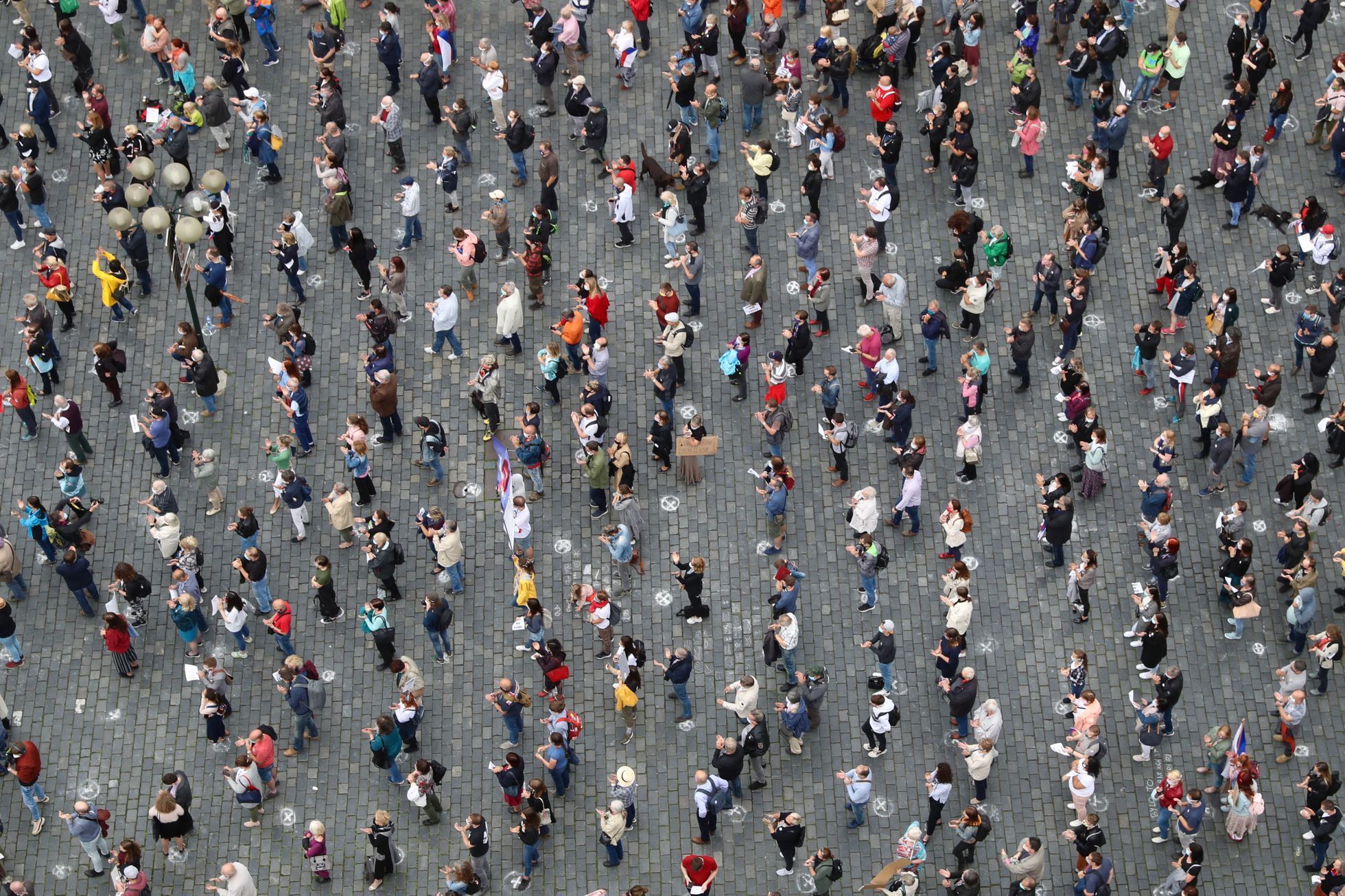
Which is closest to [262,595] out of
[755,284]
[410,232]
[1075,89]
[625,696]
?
[625,696]

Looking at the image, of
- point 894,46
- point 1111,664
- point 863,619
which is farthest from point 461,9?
point 1111,664

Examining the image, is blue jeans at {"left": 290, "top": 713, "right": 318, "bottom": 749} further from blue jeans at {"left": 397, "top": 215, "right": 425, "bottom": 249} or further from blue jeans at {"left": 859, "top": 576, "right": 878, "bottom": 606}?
blue jeans at {"left": 397, "top": 215, "right": 425, "bottom": 249}

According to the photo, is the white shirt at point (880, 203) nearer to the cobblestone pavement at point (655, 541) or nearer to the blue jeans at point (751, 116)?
the cobblestone pavement at point (655, 541)

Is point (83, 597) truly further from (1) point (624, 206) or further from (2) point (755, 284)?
(2) point (755, 284)

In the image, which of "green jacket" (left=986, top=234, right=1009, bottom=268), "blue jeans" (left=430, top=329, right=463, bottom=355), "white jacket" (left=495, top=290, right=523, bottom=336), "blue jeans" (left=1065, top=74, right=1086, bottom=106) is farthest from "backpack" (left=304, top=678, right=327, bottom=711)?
"blue jeans" (left=1065, top=74, right=1086, bottom=106)

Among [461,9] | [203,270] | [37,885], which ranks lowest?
[37,885]

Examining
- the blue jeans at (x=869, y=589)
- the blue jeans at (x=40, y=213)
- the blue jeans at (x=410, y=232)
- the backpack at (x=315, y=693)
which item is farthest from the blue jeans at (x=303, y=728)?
the blue jeans at (x=40, y=213)

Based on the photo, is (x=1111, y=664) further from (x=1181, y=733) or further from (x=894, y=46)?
A: (x=894, y=46)
